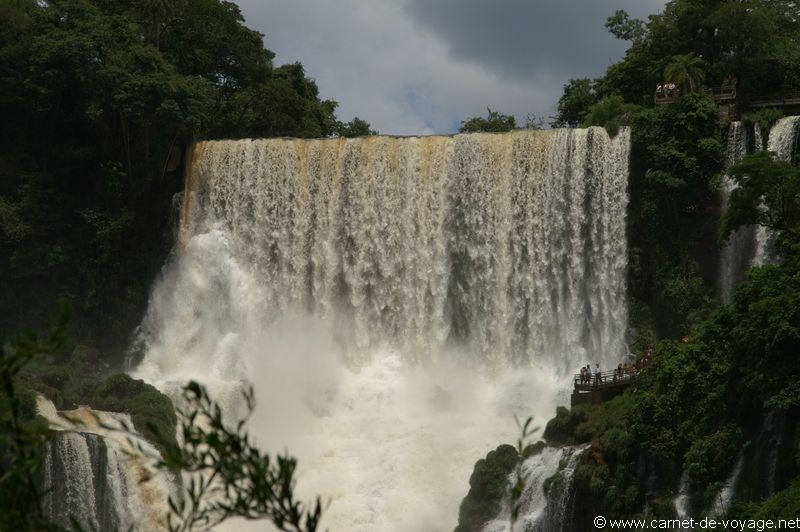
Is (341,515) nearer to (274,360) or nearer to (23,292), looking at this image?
(274,360)

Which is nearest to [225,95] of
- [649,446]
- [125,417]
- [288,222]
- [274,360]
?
[288,222]

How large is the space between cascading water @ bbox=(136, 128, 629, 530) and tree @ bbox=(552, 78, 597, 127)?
11.5 meters

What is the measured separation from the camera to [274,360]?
117 feet

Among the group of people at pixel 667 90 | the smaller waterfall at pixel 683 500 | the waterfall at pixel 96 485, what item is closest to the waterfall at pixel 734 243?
the group of people at pixel 667 90

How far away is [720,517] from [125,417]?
1536cm

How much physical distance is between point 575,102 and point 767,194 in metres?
20.9

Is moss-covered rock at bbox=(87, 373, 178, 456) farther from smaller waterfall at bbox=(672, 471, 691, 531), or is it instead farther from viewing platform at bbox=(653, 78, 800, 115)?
viewing platform at bbox=(653, 78, 800, 115)

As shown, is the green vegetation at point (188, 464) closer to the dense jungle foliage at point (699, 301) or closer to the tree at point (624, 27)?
the dense jungle foliage at point (699, 301)

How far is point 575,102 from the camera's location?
47.0 metres

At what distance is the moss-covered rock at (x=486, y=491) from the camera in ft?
92.9

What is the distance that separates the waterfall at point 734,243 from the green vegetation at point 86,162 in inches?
646

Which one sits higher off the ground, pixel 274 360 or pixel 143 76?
pixel 143 76

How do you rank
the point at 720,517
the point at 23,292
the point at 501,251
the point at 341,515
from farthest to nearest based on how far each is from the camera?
the point at 23,292 < the point at 501,251 < the point at 341,515 < the point at 720,517

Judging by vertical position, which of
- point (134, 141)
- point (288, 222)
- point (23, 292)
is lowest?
point (23, 292)
